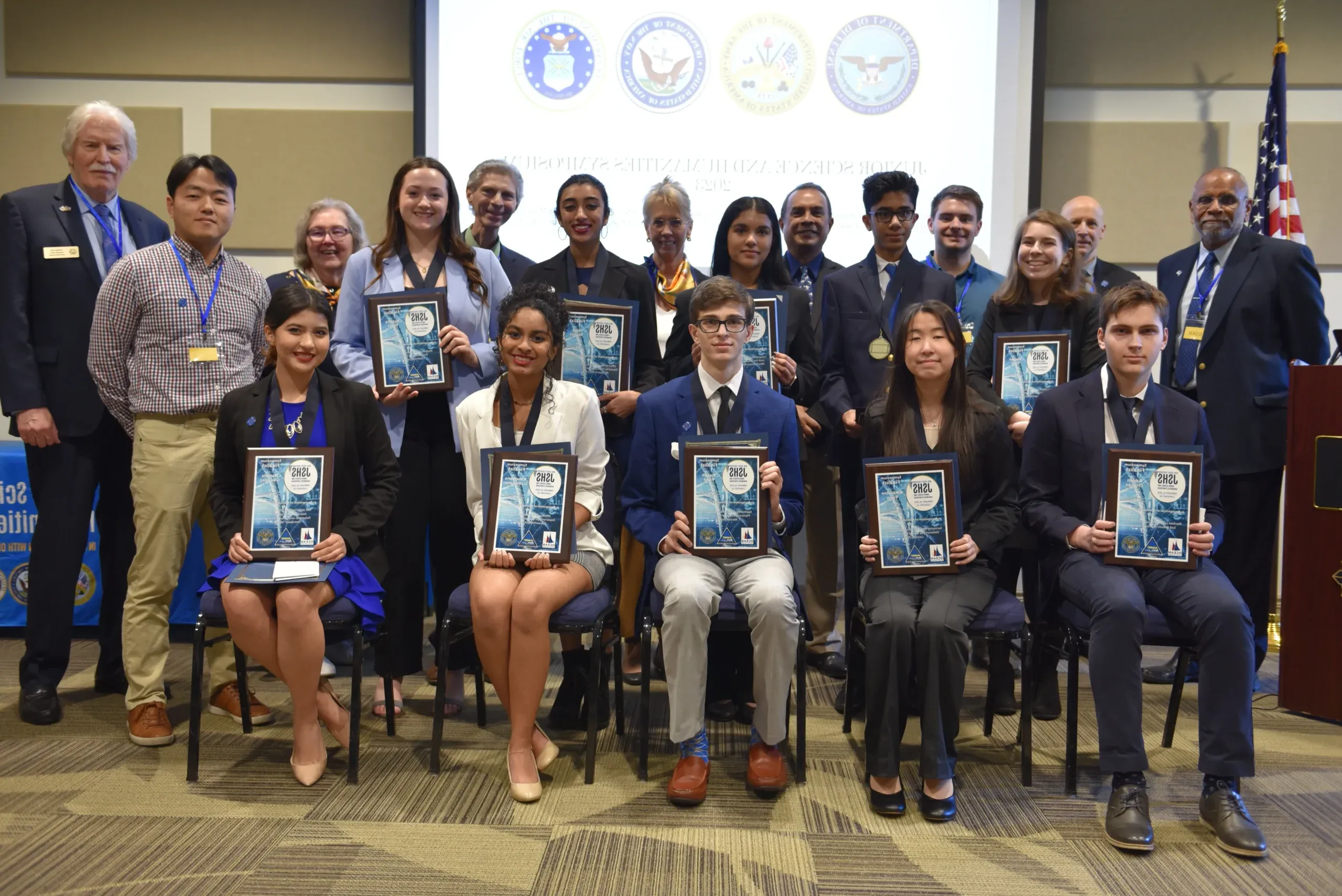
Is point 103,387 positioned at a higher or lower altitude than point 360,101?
lower

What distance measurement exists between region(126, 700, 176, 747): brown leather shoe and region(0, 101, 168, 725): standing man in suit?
1.39 ft

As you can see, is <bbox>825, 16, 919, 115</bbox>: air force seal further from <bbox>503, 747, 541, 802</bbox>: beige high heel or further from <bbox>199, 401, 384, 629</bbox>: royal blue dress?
<bbox>503, 747, 541, 802</bbox>: beige high heel

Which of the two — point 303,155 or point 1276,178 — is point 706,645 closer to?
point 1276,178

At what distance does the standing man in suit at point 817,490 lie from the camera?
4160mm

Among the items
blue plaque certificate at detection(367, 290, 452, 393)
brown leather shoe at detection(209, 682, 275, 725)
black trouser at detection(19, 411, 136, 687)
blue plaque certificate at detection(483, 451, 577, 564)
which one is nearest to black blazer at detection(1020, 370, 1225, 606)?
blue plaque certificate at detection(483, 451, 577, 564)

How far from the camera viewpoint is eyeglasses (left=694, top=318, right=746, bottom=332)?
315 cm

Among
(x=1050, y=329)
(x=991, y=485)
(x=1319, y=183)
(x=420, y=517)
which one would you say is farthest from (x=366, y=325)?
(x=1319, y=183)

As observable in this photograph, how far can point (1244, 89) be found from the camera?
223 inches

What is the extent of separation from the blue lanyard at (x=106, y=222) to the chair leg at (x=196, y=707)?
1.59 meters

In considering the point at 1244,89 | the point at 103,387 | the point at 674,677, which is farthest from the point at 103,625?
the point at 1244,89

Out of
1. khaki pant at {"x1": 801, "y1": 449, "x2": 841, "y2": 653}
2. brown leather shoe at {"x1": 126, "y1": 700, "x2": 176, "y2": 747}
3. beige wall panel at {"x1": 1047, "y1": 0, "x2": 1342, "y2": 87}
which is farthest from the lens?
beige wall panel at {"x1": 1047, "y1": 0, "x2": 1342, "y2": 87}

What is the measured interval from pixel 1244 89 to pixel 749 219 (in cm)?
371

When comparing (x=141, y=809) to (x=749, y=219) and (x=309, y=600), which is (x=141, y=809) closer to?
(x=309, y=600)

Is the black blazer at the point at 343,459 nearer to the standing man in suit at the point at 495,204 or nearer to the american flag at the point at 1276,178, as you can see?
the standing man in suit at the point at 495,204
